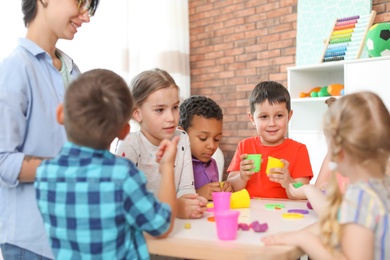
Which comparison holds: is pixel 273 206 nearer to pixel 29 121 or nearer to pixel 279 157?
pixel 279 157

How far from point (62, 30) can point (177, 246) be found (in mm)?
817

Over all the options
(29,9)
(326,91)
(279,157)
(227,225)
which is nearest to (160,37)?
(326,91)

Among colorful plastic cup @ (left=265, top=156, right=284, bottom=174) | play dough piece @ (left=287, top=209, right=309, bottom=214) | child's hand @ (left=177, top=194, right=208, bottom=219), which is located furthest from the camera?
colorful plastic cup @ (left=265, top=156, right=284, bottom=174)

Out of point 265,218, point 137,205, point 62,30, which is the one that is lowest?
point 265,218

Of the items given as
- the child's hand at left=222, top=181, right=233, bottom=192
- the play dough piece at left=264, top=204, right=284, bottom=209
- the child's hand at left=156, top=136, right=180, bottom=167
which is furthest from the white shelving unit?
the child's hand at left=156, top=136, right=180, bottom=167

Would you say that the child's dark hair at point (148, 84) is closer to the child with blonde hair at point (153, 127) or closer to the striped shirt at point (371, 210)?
the child with blonde hair at point (153, 127)

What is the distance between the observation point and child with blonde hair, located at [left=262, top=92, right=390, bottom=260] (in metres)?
1.15

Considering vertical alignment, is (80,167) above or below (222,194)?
above

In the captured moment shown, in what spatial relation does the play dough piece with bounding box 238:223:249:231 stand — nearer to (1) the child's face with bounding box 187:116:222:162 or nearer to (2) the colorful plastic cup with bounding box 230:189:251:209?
(2) the colorful plastic cup with bounding box 230:189:251:209

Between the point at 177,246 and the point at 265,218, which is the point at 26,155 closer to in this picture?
the point at 177,246

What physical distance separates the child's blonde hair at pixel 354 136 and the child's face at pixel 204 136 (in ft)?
3.25

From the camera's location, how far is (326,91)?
4.00 m

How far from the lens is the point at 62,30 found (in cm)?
153

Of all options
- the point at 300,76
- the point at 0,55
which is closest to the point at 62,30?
Answer: the point at 0,55
